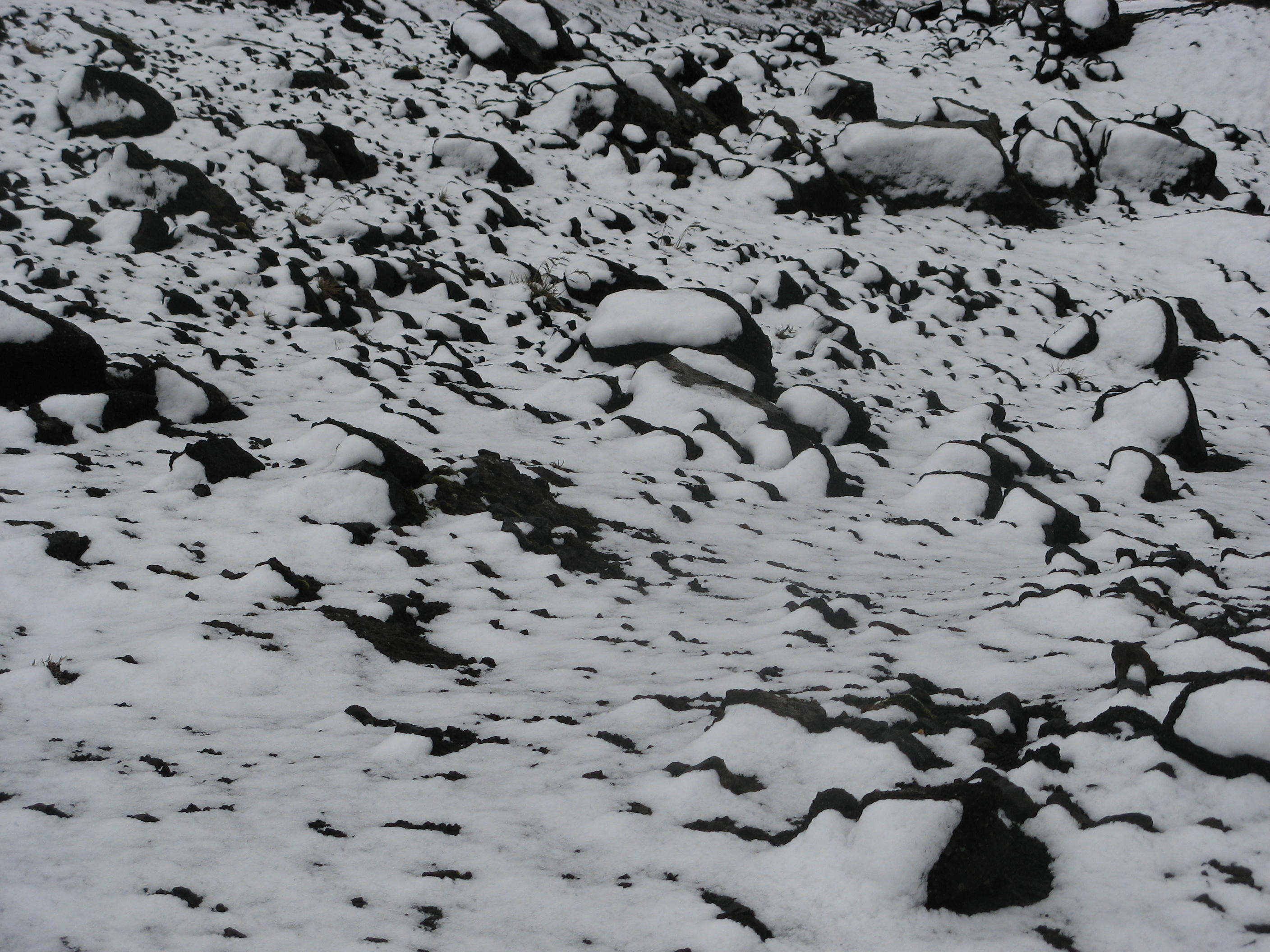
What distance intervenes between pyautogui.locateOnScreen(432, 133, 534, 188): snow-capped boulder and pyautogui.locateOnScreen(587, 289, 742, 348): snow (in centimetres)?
534

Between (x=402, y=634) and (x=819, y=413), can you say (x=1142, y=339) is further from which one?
(x=402, y=634)

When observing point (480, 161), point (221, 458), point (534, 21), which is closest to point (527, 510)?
point (221, 458)

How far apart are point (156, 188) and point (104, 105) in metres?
2.89

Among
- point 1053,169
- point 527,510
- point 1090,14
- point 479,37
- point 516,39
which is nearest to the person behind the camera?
point 527,510

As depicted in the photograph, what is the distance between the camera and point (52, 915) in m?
1.82

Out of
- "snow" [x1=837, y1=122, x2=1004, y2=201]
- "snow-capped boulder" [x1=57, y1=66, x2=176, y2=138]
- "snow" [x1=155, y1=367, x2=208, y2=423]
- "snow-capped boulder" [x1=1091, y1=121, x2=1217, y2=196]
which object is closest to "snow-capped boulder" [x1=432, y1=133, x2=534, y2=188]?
"snow-capped boulder" [x1=57, y1=66, x2=176, y2=138]

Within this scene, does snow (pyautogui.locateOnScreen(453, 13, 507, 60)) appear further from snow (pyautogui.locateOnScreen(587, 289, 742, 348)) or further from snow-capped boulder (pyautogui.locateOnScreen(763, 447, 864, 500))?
snow-capped boulder (pyautogui.locateOnScreen(763, 447, 864, 500))

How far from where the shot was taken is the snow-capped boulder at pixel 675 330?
25.0 feet

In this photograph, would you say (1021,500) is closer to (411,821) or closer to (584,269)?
(411,821)

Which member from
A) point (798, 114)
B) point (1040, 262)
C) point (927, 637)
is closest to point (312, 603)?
point (927, 637)

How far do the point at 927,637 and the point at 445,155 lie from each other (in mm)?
10946

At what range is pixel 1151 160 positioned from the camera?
589 inches

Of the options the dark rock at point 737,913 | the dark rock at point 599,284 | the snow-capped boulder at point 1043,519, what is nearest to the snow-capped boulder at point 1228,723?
the dark rock at point 737,913

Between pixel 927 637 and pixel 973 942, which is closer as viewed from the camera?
pixel 973 942
